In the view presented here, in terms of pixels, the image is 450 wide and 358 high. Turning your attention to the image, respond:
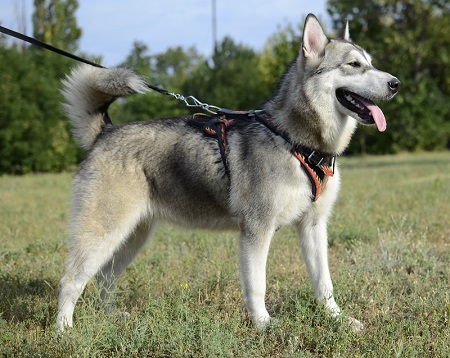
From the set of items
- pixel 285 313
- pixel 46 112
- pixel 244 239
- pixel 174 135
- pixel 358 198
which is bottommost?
pixel 46 112

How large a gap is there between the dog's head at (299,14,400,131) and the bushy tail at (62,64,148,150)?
4.65 feet

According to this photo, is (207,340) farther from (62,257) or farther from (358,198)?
(358,198)

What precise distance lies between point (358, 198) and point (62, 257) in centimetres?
557

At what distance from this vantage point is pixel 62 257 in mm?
6137

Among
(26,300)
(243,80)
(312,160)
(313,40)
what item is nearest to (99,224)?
(26,300)

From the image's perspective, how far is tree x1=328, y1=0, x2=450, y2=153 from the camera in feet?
88.3

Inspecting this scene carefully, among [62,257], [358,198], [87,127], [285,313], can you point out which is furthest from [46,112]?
[285,313]

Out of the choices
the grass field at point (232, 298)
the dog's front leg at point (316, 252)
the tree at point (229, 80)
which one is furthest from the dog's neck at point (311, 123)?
the tree at point (229, 80)

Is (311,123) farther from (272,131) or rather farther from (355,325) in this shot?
(355,325)

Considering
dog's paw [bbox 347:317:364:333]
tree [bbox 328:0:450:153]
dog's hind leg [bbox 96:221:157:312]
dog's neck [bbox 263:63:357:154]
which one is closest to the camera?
dog's paw [bbox 347:317:364:333]

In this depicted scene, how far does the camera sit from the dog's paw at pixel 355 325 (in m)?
3.79

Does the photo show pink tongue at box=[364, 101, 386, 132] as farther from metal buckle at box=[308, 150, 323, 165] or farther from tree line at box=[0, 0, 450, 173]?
tree line at box=[0, 0, 450, 173]

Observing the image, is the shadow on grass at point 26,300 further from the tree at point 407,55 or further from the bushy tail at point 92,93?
the tree at point 407,55

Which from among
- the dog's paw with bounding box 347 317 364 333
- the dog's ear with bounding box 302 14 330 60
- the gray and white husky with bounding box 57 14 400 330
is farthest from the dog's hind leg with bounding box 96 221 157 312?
the dog's ear with bounding box 302 14 330 60
